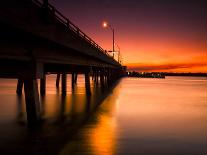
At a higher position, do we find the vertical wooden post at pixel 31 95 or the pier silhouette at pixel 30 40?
the pier silhouette at pixel 30 40

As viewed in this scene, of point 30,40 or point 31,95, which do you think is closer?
point 30,40

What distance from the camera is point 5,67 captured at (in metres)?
14.0

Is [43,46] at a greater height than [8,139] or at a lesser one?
greater

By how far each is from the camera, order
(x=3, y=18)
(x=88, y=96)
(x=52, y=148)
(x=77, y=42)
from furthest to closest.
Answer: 1. (x=88, y=96)
2. (x=77, y=42)
3. (x=52, y=148)
4. (x=3, y=18)

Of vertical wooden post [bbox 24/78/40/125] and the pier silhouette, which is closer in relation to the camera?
the pier silhouette

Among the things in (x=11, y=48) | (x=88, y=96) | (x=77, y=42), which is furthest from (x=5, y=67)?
(x=88, y=96)

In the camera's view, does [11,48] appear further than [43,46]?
No

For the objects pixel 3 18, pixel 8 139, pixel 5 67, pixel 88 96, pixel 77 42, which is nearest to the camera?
pixel 3 18

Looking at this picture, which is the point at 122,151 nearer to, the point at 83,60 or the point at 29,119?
the point at 29,119

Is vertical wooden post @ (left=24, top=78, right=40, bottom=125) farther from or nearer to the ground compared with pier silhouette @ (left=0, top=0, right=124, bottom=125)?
nearer to the ground

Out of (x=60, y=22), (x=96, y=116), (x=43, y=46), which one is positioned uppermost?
(x=60, y=22)

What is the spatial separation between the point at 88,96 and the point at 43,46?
771 inches

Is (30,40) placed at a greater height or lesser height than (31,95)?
greater

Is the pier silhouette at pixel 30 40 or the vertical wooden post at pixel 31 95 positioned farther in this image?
the vertical wooden post at pixel 31 95
